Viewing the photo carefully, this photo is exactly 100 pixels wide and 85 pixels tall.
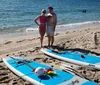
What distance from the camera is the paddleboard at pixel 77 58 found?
858 cm

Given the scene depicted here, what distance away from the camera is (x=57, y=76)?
23.8 ft

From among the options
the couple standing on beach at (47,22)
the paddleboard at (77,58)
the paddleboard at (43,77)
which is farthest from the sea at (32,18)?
the paddleboard at (43,77)

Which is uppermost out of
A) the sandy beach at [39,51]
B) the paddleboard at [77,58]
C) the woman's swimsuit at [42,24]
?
the woman's swimsuit at [42,24]

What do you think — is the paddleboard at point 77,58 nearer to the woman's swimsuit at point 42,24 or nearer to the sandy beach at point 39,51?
the sandy beach at point 39,51

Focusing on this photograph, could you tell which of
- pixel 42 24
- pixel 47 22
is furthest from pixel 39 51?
pixel 47 22

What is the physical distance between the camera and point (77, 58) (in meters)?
9.22

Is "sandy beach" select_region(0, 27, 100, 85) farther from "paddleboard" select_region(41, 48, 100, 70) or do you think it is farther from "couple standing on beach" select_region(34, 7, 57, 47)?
"couple standing on beach" select_region(34, 7, 57, 47)

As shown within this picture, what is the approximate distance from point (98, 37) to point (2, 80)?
621 cm

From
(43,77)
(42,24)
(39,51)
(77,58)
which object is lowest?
(39,51)

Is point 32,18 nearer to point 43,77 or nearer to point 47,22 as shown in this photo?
point 47,22

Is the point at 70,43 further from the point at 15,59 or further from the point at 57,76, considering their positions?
the point at 57,76

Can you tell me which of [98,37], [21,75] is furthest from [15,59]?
[98,37]

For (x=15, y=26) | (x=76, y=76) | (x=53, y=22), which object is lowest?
(x=15, y=26)

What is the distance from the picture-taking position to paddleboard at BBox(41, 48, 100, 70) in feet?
28.1
